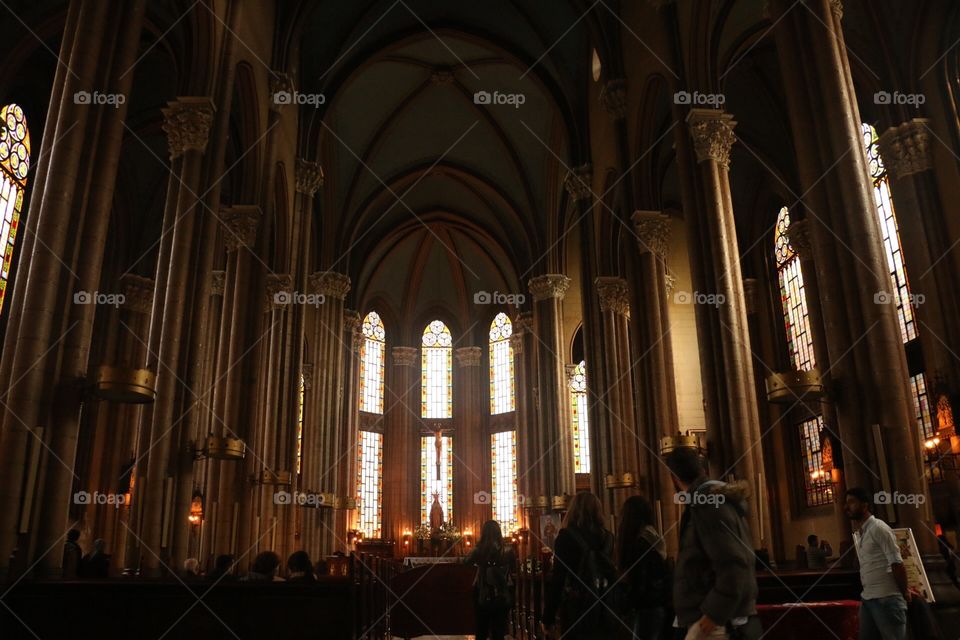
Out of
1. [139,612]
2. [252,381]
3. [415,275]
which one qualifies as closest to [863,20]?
[252,381]

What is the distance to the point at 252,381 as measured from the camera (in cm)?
1631

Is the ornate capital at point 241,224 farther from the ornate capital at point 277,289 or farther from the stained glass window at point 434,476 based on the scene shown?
the stained glass window at point 434,476

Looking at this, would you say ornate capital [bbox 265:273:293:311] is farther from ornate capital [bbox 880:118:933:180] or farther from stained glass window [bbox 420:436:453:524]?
stained glass window [bbox 420:436:453:524]

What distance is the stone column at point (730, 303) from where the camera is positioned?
12031mm

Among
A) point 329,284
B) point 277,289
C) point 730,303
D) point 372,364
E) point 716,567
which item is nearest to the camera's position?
point 716,567

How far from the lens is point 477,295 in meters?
22.1

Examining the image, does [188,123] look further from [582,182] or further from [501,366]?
[501,366]

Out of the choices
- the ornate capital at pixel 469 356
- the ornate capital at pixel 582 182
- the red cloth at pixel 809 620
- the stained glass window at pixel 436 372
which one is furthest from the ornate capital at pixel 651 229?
the stained glass window at pixel 436 372

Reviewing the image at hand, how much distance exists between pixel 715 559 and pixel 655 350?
13.6m

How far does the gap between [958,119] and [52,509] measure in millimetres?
16070

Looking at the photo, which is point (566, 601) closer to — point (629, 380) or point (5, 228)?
point (629, 380)

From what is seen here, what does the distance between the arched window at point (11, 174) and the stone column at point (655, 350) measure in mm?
13556

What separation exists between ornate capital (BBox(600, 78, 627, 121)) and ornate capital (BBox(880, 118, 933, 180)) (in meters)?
5.49

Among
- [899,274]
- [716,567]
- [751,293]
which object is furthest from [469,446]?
[716,567]
